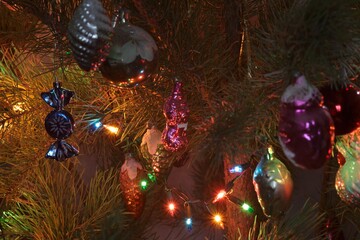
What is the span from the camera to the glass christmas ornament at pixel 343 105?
1.29 feet

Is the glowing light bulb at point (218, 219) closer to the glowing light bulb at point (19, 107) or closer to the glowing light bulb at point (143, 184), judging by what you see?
the glowing light bulb at point (143, 184)

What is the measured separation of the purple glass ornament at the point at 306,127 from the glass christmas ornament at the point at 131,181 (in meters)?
0.30

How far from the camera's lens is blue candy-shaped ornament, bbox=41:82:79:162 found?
1.60 feet

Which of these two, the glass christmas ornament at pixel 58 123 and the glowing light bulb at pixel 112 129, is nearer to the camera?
the glass christmas ornament at pixel 58 123

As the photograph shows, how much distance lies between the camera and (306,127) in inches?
12.3

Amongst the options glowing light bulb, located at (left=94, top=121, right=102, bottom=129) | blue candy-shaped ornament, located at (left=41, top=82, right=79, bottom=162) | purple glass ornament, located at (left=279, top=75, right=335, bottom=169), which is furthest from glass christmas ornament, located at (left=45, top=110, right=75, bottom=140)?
purple glass ornament, located at (left=279, top=75, right=335, bottom=169)

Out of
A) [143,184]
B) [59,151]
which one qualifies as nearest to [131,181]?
[143,184]

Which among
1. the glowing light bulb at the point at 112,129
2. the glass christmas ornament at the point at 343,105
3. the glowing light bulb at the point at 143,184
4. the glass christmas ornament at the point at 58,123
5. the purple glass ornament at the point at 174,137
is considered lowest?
the glowing light bulb at the point at 143,184

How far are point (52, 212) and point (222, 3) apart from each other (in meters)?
0.30

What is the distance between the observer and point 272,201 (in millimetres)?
464

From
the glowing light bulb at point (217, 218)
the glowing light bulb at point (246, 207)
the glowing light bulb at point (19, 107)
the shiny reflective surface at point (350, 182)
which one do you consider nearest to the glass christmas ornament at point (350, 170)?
the shiny reflective surface at point (350, 182)

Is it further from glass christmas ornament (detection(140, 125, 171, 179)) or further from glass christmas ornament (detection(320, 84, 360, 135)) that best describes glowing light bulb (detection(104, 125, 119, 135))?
glass christmas ornament (detection(320, 84, 360, 135))

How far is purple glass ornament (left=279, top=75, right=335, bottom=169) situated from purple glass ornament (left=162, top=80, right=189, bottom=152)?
0.53 feet

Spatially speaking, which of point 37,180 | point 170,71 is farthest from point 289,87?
point 37,180
